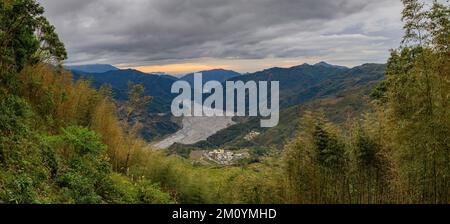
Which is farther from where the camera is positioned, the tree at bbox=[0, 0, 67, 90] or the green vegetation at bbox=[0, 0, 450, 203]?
the tree at bbox=[0, 0, 67, 90]

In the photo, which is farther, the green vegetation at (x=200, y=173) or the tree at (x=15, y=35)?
the tree at (x=15, y=35)

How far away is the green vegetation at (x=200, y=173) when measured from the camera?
9.09 meters

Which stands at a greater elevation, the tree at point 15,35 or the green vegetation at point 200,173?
the tree at point 15,35

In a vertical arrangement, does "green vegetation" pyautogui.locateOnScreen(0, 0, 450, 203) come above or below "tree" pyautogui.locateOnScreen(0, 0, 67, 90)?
below

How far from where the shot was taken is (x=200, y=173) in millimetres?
26062

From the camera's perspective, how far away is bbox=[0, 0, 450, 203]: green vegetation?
9086mm

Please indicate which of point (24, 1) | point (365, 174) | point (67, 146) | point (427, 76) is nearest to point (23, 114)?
point (67, 146)

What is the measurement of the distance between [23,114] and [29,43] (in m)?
2.97

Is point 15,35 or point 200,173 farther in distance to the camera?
point 200,173

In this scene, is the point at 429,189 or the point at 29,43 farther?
the point at 29,43

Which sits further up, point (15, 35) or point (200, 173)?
point (15, 35)

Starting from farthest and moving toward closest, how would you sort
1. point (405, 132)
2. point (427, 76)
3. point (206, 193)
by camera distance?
point (206, 193) < point (405, 132) < point (427, 76)

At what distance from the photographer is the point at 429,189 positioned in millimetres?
9734

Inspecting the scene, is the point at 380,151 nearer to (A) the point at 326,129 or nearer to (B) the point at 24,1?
(A) the point at 326,129
